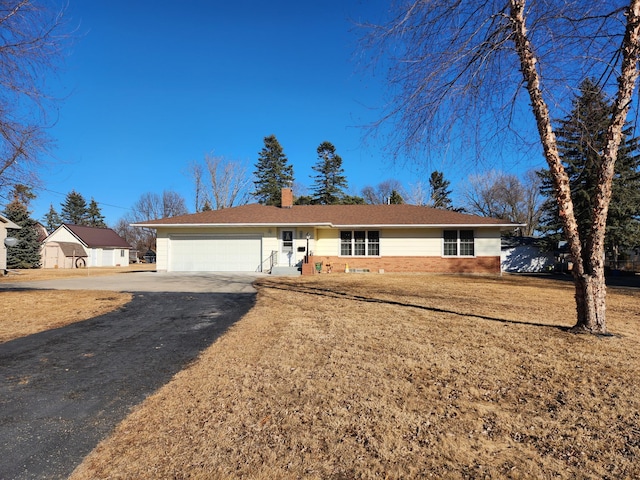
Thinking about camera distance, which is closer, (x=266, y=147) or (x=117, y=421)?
(x=117, y=421)

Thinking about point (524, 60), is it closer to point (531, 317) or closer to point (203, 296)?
point (531, 317)

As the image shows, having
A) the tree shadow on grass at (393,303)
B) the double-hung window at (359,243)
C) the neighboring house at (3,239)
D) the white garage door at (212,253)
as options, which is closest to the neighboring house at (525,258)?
the double-hung window at (359,243)

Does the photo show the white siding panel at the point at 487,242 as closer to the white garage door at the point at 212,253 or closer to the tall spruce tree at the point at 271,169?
the white garage door at the point at 212,253

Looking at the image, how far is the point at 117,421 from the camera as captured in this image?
2.70m

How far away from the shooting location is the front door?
59.0 ft

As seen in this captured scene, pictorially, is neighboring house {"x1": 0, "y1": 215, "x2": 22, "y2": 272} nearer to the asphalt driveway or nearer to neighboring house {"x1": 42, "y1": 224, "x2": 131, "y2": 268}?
neighboring house {"x1": 42, "y1": 224, "x2": 131, "y2": 268}

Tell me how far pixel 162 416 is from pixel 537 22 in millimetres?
6794

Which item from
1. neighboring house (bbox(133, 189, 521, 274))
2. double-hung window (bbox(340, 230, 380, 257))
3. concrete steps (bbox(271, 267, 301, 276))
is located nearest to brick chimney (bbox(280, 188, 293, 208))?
neighboring house (bbox(133, 189, 521, 274))

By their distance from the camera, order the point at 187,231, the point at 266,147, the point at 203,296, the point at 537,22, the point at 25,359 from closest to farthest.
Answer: the point at 25,359 → the point at 537,22 → the point at 203,296 → the point at 187,231 → the point at 266,147

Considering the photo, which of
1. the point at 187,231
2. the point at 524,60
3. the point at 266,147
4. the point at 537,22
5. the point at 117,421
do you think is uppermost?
the point at 266,147

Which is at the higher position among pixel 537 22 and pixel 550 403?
pixel 537 22

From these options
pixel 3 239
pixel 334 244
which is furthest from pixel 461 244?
pixel 3 239

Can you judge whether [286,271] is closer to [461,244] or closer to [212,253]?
[212,253]

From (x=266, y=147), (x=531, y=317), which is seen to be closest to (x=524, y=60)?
(x=531, y=317)
